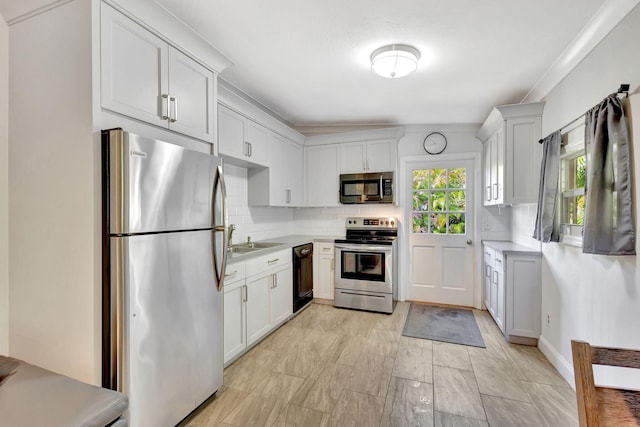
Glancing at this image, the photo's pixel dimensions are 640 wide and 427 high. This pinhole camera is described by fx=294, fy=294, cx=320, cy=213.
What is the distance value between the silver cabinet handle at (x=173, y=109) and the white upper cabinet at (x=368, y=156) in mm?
2697

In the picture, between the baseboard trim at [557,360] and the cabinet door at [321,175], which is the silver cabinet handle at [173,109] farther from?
the baseboard trim at [557,360]

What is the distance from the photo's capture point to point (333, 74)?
2.75m

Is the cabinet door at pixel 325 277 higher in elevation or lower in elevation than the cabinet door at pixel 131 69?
lower

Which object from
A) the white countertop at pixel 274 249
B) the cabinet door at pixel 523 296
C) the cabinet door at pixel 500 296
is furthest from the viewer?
the cabinet door at pixel 500 296

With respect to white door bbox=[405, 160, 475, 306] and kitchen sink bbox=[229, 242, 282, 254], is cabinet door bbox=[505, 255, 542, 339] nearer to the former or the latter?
white door bbox=[405, 160, 475, 306]

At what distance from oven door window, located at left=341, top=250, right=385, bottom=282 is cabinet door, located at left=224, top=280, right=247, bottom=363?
5.54 ft

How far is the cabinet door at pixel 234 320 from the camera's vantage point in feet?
7.99

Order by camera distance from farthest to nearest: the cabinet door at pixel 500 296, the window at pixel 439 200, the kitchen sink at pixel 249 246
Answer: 1. the window at pixel 439 200
2. the kitchen sink at pixel 249 246
3. the cabinet door at pixel 500 296

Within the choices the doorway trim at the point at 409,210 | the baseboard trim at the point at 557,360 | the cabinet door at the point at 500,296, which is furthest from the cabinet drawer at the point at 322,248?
the baseboard trim at the point at 557,360

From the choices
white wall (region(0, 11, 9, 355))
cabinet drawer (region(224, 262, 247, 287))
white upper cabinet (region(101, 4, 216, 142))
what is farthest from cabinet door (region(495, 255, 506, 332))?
white wall (region(0, 11, 9, 355))

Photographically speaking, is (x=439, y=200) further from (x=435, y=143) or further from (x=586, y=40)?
(x=586, y=40)

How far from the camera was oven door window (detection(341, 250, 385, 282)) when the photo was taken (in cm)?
385

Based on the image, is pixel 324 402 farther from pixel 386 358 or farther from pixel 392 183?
pixel 392 183

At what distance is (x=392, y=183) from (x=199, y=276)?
9.52 ft
